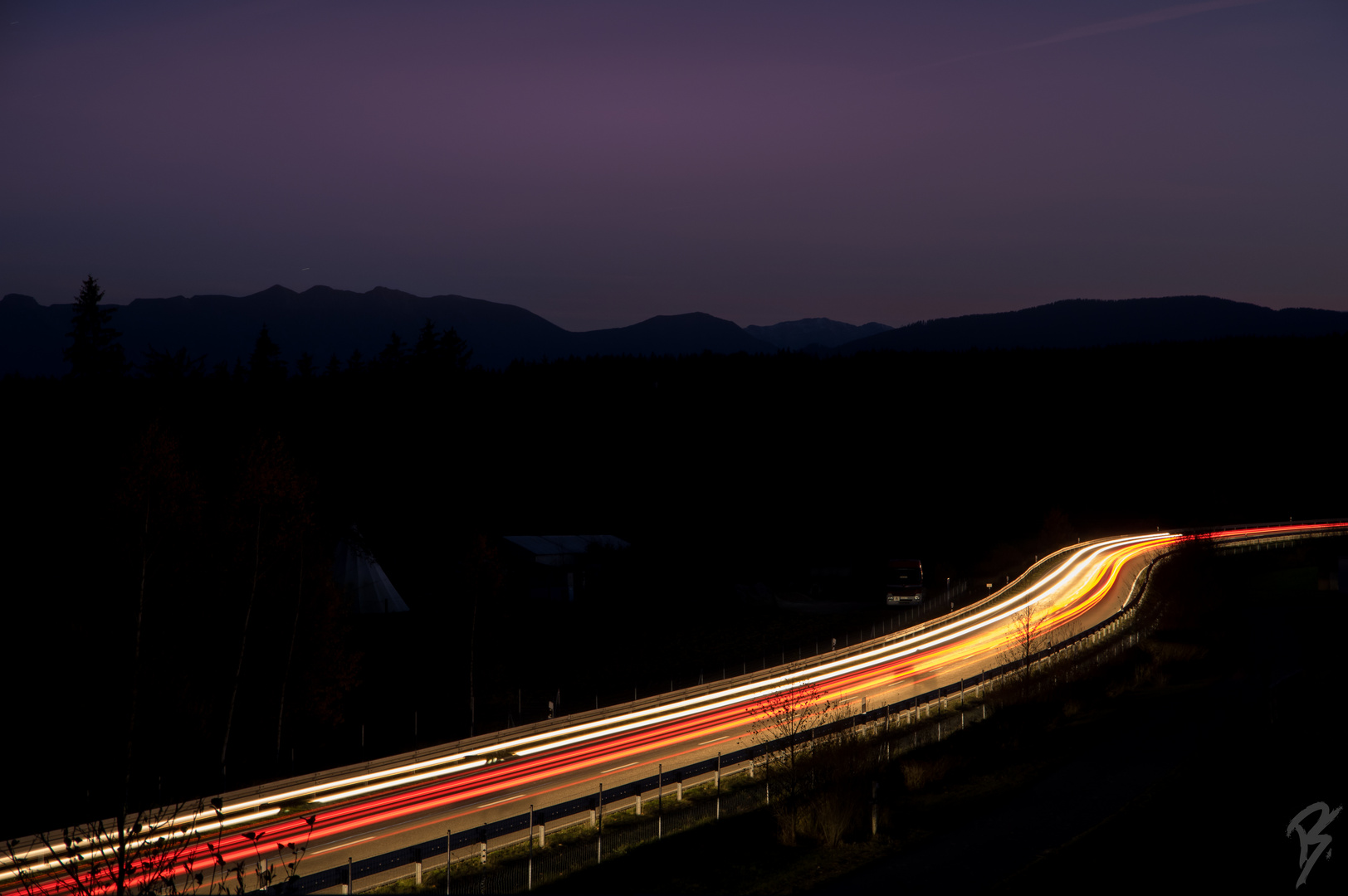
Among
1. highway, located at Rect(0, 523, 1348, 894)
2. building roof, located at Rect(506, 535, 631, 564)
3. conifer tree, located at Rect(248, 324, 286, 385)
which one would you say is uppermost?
conifer tree, located at Rect(248, 324, 286, 385)

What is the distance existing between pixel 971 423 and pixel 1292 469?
45557mm

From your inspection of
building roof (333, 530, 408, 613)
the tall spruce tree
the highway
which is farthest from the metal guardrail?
the tall spruce tree

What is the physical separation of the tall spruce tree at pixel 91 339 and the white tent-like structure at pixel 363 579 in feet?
265

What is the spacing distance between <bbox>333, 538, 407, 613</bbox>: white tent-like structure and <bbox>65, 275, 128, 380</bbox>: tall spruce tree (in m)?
80.9

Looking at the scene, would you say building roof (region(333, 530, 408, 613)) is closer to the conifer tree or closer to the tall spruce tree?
the tall spruce tree

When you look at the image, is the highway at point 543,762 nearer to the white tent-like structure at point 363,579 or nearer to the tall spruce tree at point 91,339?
the white tent-like structure at point 363,579

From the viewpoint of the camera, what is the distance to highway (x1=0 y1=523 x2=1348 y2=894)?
20.2 meters

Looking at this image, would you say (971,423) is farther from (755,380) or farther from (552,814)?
(552,814)

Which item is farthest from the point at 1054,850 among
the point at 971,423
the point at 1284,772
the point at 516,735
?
the point at 971,423

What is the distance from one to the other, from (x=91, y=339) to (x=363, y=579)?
85.7 m

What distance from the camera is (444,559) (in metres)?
67.6

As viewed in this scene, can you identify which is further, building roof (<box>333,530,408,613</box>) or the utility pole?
building roof (<box>333,530,408,613</box>)

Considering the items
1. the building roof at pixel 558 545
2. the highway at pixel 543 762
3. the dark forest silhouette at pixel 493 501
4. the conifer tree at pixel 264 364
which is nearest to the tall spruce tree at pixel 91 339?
the dark forest silhouette at pixel 493 501

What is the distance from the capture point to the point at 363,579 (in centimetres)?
5597
